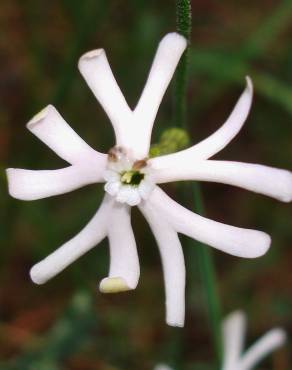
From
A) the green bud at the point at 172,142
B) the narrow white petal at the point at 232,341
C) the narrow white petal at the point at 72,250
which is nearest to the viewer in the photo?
the narrow white petal at the point at 72,250

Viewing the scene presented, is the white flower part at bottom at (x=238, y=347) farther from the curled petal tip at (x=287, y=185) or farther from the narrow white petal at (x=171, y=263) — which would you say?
the curled petal tip at (x=287, y=185)

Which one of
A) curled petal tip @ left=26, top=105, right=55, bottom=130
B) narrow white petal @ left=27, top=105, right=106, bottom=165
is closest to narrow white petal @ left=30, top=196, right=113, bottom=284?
narrow white petal @ left=27, top=105, right=106, bottom=165

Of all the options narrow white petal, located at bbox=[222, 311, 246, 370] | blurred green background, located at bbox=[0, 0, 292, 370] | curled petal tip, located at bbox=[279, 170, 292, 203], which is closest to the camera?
curled petal tip, located at bbox=[279, 170, 292, 203]

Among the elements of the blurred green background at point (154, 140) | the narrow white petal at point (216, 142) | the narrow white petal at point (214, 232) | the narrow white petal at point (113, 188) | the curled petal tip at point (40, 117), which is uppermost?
the blurred green background at point (154, 140)

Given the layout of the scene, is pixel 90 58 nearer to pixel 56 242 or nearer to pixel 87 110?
pixel 56 242

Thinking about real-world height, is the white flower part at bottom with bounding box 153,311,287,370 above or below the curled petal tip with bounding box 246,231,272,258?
above

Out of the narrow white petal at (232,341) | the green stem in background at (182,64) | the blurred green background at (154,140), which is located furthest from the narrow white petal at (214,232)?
the blurred green background at (154,140)

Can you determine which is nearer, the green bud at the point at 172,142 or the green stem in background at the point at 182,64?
the green stem in background at the point at 182,64

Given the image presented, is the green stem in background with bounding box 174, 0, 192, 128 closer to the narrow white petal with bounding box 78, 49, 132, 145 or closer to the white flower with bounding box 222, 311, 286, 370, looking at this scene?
the narrow white petal with bounding box 78, 49, 132, 145
